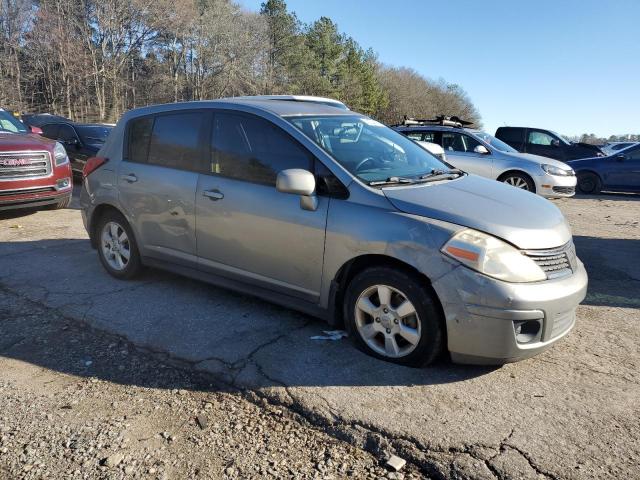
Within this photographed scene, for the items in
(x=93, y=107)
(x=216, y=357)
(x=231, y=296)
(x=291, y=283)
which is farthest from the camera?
(x=93, y=107)

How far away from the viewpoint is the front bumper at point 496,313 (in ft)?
9.45

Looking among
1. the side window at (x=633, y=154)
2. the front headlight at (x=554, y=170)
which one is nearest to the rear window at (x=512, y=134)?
the side window at (x=633, y=154)

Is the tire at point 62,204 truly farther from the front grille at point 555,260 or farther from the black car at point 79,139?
the front grille at point 555,260

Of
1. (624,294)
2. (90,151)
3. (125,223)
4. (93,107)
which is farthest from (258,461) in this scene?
(93,107)

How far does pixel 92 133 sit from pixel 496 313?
1171 centimetres

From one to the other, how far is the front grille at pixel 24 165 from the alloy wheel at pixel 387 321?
262 inches

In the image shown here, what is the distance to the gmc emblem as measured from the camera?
747 centimetres

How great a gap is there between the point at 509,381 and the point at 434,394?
54cm

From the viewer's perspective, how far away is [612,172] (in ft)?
44.0

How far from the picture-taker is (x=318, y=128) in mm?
3900

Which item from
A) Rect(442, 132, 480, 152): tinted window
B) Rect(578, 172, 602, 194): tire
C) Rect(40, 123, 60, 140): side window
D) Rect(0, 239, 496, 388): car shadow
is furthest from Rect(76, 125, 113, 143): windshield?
Rect(578, 172, 602, 194): tire

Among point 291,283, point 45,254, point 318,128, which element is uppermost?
point 318,128

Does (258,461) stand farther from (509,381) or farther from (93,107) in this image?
(93,107)

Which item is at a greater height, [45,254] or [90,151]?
[90,151]
